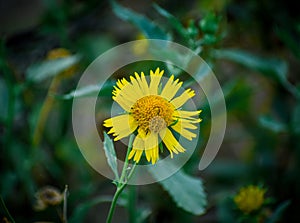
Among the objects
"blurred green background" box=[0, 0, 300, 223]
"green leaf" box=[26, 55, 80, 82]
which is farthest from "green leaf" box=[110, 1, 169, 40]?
"green leaf" box=[26, 55, 80, 82]

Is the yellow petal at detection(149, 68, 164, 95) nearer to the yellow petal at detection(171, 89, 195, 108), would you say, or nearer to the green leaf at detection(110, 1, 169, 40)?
the yellow petal at detection(171, 89, 195, 108)

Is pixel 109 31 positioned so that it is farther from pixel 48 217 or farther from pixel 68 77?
pixel 48 217

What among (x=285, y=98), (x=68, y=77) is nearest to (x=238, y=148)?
(x=285, y=98)

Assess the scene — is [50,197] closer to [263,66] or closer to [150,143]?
[150,143]

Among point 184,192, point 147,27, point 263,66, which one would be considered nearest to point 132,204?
point 184,192

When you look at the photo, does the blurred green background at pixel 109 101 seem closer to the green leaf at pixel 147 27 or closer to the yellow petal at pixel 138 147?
the green leaf at pixel 147 27

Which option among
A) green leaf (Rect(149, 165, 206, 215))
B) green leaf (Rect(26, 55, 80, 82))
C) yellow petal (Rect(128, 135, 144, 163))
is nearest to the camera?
yellow petal (Rect(128, 135, 144, 163))
